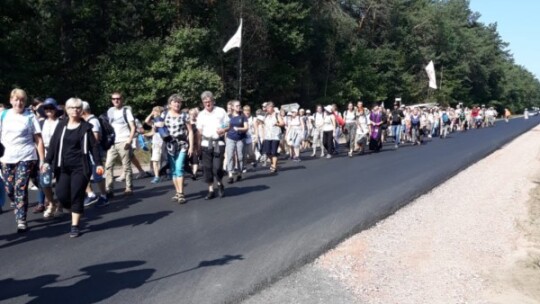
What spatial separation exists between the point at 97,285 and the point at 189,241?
6.15ft

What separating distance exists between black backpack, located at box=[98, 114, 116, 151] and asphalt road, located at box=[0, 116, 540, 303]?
1.09 metres

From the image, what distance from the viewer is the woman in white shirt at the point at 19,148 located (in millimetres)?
7578

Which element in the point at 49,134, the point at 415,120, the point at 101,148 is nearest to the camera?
the point at 49,134

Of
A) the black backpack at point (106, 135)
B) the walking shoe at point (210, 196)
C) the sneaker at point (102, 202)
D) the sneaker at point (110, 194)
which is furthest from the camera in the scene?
the walking shoe at point (210, 196)

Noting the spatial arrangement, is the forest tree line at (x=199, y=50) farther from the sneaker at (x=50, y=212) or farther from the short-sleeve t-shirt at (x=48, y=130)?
the sneaker at (x=50, y=212)

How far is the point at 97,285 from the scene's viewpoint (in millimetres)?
5621

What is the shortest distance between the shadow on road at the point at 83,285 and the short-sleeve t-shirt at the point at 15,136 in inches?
92.2

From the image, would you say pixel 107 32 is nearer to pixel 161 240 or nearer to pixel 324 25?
pixel 324 25

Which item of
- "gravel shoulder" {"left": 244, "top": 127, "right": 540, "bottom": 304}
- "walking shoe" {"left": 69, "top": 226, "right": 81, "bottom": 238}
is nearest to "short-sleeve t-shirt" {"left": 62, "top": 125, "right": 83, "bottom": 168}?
"walking shoe" {"left": 69, "top": 226, "right": 81, "bottom": 238}

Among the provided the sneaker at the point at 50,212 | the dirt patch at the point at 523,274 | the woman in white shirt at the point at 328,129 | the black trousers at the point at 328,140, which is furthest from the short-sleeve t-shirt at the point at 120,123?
the black trousers at the point at 328,140

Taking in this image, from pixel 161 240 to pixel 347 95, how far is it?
44326 millimetres

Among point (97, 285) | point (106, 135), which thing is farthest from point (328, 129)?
point (97, 285)

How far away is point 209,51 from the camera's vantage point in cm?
3419

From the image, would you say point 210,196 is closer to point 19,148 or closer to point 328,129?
point 19,148
